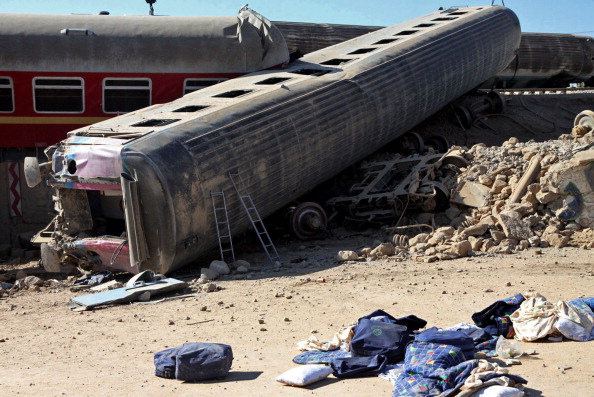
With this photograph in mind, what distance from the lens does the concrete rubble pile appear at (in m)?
12.3

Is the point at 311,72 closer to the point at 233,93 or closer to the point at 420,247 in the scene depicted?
the point at 233,93

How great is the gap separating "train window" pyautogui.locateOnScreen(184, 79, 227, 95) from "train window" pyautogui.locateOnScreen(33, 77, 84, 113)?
1936 mm

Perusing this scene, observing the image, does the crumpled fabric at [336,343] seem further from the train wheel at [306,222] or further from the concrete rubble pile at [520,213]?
the train wheel at [306,222]

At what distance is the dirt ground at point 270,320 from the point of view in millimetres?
6680

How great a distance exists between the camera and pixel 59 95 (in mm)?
15766

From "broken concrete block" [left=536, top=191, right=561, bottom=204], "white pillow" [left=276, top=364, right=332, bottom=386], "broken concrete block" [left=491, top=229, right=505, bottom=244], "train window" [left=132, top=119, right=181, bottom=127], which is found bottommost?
"broken concrete block" [left=491, top=229, right=505, bottom=244]

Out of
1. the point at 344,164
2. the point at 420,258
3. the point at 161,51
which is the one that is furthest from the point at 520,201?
the point at 161,51

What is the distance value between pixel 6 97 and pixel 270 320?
8.88 meters

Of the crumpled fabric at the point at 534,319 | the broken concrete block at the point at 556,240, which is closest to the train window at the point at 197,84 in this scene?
the broken concrete block at the point at 556,240

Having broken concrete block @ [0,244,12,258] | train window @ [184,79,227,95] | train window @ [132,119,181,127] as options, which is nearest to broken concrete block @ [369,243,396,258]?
train window @ [132,119,181,127]

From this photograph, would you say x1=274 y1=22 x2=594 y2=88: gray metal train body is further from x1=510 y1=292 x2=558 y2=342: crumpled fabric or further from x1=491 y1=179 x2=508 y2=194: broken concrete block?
x1=510 y1=292 x2=558 y2=342: crumpled fabric

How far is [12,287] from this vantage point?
1189cm

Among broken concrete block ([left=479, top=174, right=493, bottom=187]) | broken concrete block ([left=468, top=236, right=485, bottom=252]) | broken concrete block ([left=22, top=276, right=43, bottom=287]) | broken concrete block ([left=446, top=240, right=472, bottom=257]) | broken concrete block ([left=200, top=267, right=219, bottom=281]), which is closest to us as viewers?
broken concrete block ([left=200, top=267, right=219, bottom=281])

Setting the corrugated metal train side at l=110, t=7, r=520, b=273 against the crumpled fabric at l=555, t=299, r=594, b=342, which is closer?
the crumpled fabric at l=555, t=299, r=594, b=342
